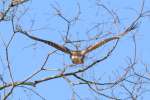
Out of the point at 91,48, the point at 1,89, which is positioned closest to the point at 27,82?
the point at 1,89

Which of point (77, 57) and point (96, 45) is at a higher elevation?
point (96, 45)

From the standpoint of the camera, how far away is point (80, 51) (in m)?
10.7

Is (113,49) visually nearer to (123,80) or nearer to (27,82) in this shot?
(123,80)

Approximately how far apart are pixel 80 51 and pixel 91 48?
17cm

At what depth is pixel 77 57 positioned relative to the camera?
1070 cm

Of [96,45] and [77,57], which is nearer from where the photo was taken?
[96,45]

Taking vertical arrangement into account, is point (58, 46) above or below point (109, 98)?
above

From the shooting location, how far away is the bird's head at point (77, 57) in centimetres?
1066

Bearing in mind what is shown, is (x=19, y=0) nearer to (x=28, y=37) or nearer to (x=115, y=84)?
(x=28, y=37)

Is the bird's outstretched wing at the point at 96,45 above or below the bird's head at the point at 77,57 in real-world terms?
above

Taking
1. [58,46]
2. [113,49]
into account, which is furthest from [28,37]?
[113,49]

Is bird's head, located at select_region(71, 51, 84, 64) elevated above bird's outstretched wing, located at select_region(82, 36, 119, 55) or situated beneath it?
situated beneath

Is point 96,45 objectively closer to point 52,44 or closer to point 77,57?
point 77,57

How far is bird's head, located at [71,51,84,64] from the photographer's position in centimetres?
1066
